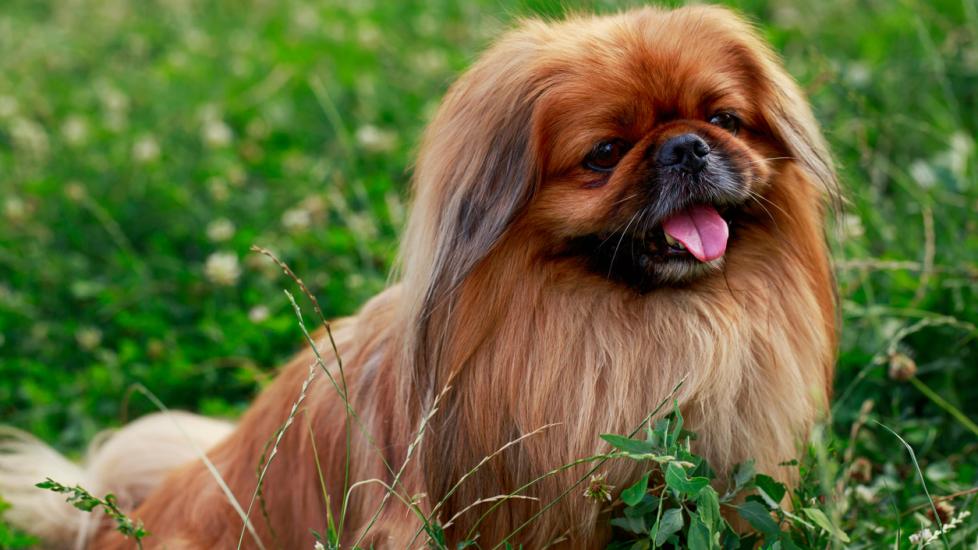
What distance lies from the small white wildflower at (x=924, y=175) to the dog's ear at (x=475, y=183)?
7.21ft

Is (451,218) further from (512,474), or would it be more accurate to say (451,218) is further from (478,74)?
(512,474)

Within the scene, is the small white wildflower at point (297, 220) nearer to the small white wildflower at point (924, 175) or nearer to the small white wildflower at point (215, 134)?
the small white wildflower at point (215, 134)

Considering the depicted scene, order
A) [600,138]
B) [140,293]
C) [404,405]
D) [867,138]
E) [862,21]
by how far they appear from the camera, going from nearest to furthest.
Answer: [600,138] < [404,405] < [140,293] < [867,138] < [862,21]

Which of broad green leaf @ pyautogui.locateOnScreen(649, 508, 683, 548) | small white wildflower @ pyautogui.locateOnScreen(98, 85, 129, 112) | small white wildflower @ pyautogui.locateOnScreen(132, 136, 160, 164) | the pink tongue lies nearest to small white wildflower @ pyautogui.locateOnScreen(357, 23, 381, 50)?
small white wildflower @ pyautogui.locateOnScreen(98, 85, 129, 112)

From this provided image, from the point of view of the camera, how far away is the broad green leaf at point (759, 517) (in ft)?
7.78

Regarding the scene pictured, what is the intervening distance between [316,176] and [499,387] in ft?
8.73

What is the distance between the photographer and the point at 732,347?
2.54 m

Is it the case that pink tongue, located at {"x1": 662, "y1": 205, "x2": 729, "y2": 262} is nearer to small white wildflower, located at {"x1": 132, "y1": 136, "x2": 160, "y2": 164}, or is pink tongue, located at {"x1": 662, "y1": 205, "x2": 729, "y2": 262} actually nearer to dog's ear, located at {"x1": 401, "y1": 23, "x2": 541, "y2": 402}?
dog's ear, located at {"x1": 401, "y1": 23, "x2": 541, "y2": 402}

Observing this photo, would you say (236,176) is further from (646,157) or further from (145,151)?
(646,157)

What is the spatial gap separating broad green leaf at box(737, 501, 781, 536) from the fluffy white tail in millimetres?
1667

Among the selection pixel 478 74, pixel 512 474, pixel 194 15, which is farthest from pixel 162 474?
pixel 194 15

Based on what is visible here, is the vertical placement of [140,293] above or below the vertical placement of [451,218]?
below

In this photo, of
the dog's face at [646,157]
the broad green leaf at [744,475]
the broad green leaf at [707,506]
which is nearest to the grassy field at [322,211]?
the broad green leaf at [744,475]

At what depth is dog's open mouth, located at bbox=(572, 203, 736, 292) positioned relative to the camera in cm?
247
